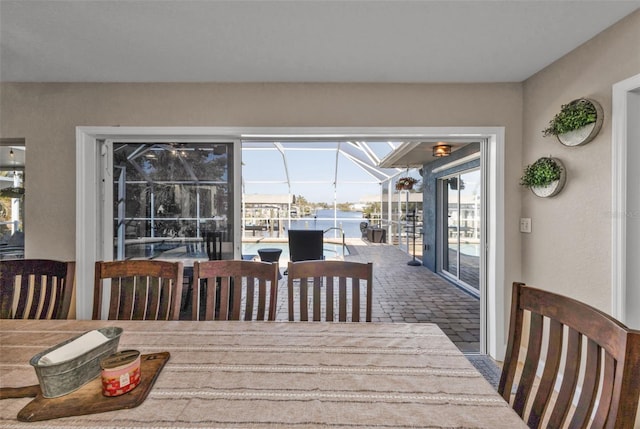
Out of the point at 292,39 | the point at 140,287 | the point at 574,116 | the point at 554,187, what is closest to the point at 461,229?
the point at 554,187

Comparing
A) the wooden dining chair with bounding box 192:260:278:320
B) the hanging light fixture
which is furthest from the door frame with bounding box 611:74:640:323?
the hanging light fixture

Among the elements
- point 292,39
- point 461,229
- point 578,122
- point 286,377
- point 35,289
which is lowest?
point 286,377

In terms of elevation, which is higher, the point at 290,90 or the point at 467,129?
the point at 290,90

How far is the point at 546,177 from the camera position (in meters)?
2.15

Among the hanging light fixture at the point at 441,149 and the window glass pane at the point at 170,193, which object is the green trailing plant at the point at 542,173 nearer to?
the hanging light fixture at the point at 441,149

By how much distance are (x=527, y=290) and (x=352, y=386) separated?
70 centimetres

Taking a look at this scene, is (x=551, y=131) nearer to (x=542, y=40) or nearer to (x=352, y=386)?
(x=542, y=40)

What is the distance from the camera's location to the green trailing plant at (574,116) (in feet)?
6.03

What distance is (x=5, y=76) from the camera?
240cm

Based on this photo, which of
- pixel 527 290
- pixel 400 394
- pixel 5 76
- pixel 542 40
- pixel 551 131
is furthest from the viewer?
pixel 5 76

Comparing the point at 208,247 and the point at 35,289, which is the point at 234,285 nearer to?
the point at 35,289

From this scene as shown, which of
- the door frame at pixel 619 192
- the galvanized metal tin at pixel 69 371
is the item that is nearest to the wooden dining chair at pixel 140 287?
the galvanized metal tin at pixel 69 371

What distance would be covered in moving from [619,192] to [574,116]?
534mm

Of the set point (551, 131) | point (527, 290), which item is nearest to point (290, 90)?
point (551, 131)
